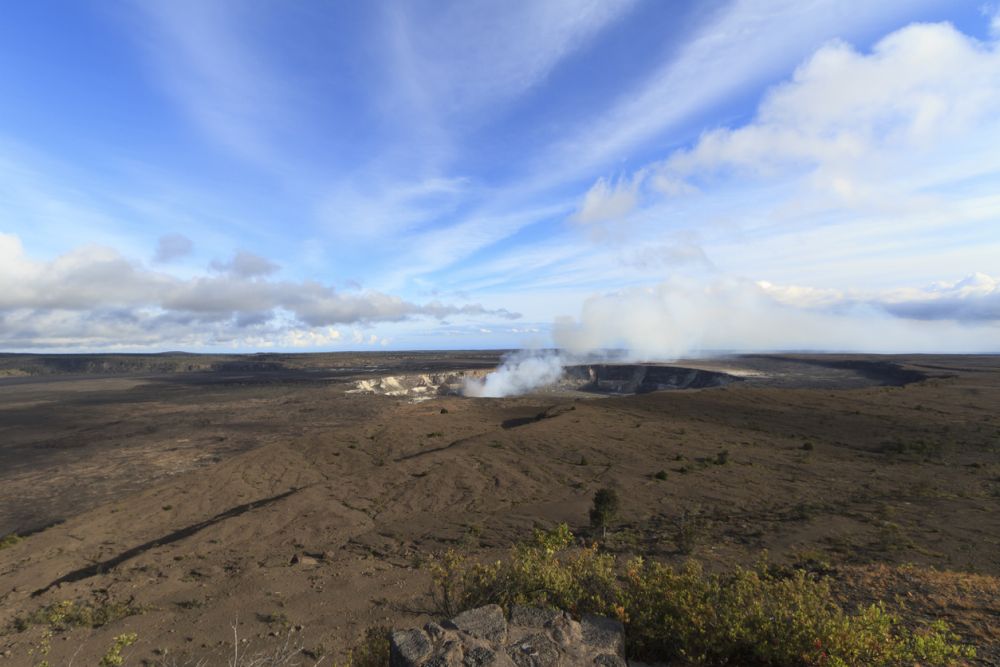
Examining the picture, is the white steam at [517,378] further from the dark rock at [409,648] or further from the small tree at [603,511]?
the dark rock at [409,648]

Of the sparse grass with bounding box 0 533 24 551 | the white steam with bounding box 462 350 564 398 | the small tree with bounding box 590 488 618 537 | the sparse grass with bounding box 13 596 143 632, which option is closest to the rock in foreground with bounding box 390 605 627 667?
the small tree with bounding box 590 488 618 537

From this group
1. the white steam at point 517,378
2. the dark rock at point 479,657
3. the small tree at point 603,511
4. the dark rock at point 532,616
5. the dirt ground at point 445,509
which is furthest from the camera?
the white steam at point 517,378

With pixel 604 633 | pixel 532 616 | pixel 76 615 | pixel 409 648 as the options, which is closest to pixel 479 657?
pixel 409 648

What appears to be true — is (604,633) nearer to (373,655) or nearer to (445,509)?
(373,655)

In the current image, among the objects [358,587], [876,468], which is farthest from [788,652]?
[876,468]

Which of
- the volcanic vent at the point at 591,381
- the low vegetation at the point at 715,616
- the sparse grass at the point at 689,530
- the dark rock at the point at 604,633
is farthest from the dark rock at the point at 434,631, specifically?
the volcanic vent at the point at 591,381

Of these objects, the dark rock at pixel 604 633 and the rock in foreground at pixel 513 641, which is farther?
the dark rock at pixel 604 633

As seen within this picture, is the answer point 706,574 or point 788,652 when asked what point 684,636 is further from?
point 706,574
